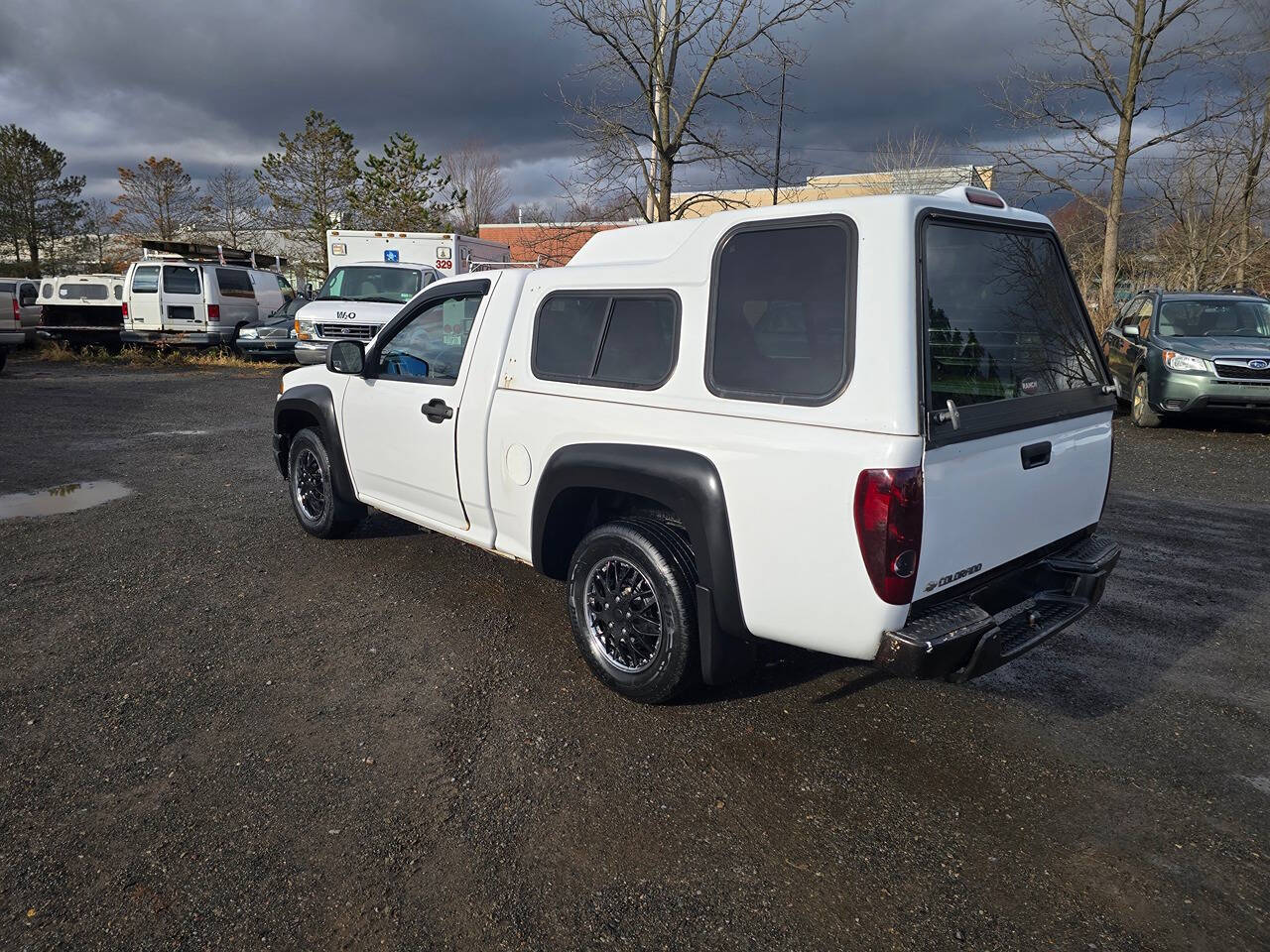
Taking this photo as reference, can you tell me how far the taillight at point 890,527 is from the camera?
2711 mm

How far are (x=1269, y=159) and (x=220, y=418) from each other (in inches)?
838

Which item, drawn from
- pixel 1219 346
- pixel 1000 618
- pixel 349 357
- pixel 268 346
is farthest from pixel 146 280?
pixel 1000 618

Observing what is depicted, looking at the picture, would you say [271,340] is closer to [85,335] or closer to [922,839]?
[85,335]

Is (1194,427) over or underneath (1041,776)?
over

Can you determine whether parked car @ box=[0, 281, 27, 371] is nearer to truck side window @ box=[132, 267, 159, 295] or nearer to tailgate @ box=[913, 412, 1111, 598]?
truck side window @ box=[132, 267, 159, 295]

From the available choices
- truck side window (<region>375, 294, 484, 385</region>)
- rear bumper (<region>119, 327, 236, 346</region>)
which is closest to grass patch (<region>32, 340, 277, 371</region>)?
rear bumper (<region>119, 327, 236, 346</region>)

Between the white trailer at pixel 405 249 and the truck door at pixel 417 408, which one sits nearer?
the truck door at pixel 417 408

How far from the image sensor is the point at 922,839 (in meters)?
2.85

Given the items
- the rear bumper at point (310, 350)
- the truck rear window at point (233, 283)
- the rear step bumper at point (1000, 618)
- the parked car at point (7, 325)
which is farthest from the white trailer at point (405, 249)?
the rear step bumper at point (1000, 618)

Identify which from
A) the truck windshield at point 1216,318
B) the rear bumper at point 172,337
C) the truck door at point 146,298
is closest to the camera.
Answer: the truck windshield at point 1216,318

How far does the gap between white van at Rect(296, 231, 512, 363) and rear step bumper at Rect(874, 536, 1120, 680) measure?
10.1 metres

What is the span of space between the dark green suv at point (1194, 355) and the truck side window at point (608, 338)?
318 inches

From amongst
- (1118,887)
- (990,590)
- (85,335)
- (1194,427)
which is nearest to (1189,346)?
(1194,427)

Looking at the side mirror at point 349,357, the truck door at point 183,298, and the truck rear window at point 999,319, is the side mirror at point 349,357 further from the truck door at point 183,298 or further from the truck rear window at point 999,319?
the truck door at point 183,298
